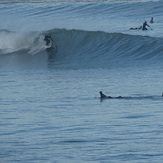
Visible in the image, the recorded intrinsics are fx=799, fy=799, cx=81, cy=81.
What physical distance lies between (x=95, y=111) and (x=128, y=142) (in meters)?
3.42

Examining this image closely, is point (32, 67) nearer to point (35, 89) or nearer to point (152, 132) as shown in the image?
point (35, 89)

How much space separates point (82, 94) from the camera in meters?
21.0

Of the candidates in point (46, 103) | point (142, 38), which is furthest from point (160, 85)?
point (142, 38)

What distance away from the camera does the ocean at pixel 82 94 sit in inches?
578

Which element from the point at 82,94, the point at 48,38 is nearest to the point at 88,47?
the point at 48,38

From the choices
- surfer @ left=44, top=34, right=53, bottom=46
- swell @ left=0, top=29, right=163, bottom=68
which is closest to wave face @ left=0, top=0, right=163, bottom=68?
swell @ left=0, top=29, right=163, bottom=68

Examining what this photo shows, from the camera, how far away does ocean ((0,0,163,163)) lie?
14688 millimetres

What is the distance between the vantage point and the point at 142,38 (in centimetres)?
3378

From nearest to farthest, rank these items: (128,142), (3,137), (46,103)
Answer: (128,142), (3,137), (46,103)

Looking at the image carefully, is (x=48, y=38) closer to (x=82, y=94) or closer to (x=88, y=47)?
(x=88, y=47)

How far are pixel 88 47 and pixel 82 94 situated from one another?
14.2 meters

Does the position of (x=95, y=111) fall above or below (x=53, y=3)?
below

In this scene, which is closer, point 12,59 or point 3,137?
point 3,137

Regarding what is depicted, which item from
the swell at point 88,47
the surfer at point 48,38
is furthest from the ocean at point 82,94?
the surfer at point 48,38
